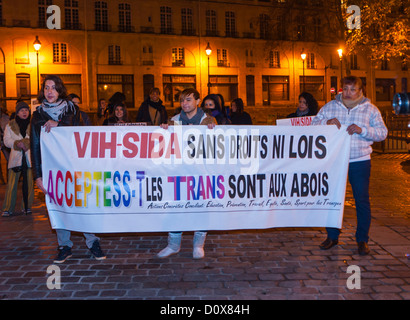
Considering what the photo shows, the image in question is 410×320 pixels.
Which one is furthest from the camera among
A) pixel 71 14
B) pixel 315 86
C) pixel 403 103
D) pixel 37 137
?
pixel 315 86

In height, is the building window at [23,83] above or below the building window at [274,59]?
below

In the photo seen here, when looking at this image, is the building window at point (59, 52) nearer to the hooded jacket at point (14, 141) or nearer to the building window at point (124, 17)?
the building window at point (124, 17)

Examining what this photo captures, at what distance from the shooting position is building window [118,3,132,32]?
4372 centimetres

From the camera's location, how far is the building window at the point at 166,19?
45.3 meters

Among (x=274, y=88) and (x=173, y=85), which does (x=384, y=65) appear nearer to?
(x=274, y=88)

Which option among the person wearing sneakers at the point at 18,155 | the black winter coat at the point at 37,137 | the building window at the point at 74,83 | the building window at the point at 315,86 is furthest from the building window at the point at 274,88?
the black winter coat at the point at 37,137

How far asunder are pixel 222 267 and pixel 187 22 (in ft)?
145

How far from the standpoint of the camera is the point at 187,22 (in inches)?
1829

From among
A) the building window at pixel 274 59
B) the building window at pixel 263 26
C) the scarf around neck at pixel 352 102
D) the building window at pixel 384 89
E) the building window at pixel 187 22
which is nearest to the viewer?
the scarf around neck at pixel 352 102

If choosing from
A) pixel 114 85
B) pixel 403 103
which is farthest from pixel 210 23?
pixel 403 103

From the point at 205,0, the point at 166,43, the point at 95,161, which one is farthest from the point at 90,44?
the point at 95,161

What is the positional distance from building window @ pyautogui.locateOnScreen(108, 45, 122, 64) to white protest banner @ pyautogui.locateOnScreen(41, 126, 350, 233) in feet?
130

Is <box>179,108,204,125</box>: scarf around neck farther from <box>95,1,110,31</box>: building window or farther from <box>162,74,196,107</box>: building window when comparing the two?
<box>95,1,110,31</box>: building window

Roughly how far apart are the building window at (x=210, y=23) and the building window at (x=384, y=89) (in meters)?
21.4
